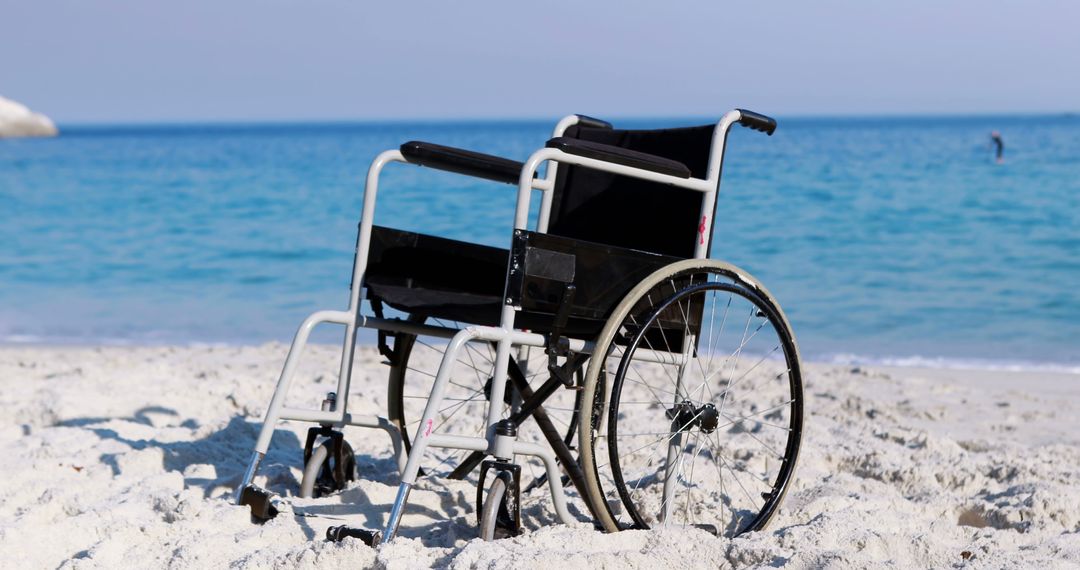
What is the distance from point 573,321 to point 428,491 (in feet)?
1.93

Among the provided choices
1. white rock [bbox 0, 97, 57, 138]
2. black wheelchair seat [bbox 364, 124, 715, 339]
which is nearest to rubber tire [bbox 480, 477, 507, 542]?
black wheelchair seat [bbox 364, 124, 715, 339]

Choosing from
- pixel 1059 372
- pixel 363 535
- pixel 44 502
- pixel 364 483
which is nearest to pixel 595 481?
pixel 363 535

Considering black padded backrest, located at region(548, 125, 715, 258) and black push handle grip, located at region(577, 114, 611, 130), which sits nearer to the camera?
black padded backrest, located at region(548, 125, 715, 258)

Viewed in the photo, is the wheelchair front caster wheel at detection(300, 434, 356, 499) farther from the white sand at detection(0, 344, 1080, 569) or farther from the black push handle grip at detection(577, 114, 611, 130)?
the black push handle grip at detection(577, 114, 611, 130)

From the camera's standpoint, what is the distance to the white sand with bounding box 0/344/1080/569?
1964 millimetres

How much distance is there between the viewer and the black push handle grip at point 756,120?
232 centimetres

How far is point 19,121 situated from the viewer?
5066 cm

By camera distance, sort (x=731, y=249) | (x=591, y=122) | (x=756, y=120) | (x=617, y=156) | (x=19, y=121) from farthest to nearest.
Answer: (x=19, y=121) < (x=731, y=249) < (x=591, y=122) < (x=756, y=120) < (x=617, y=156)

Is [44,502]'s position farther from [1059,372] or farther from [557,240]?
[1059,372]

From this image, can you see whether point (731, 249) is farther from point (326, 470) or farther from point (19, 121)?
point (19, 121)

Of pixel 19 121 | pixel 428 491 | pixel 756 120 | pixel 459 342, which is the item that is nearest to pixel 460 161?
pixel 459 342

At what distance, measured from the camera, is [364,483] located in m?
2.47

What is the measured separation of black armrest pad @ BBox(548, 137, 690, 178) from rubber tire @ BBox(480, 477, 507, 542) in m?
0.64

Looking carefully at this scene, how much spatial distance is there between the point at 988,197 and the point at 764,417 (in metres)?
10.5
